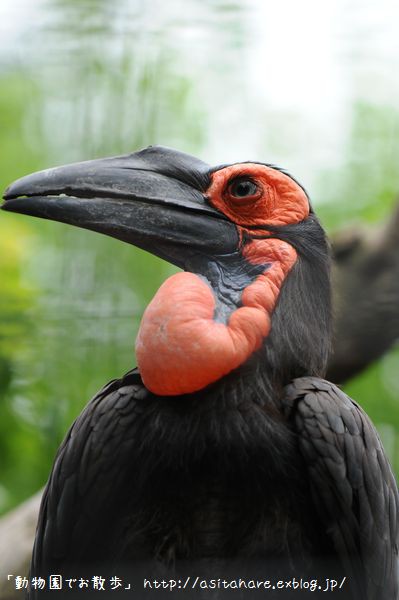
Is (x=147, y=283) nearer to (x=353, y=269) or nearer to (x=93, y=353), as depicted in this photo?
(x=93, y=353)

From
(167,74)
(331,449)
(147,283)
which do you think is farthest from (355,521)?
(167,74)

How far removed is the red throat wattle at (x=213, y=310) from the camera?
117 cm

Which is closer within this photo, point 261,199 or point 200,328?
point 200,328

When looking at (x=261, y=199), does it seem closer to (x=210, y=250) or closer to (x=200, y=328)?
(x=210, y=250)

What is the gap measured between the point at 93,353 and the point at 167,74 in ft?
3.46

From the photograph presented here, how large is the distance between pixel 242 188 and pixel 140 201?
0.17m

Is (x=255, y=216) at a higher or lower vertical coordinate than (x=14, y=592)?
higher

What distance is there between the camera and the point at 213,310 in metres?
1.23

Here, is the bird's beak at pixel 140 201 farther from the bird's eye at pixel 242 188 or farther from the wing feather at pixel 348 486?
the wing feather at pixel 348 486

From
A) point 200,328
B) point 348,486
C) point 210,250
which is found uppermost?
point 210,250

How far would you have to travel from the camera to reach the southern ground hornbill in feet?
3.92

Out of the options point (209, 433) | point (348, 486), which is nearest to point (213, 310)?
point (209, 433)

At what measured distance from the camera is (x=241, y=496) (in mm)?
1221

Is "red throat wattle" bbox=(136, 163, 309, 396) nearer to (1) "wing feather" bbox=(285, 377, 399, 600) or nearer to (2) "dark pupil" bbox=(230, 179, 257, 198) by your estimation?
(2) "dark pupil" bbox=(230, 179, 257, 198)
